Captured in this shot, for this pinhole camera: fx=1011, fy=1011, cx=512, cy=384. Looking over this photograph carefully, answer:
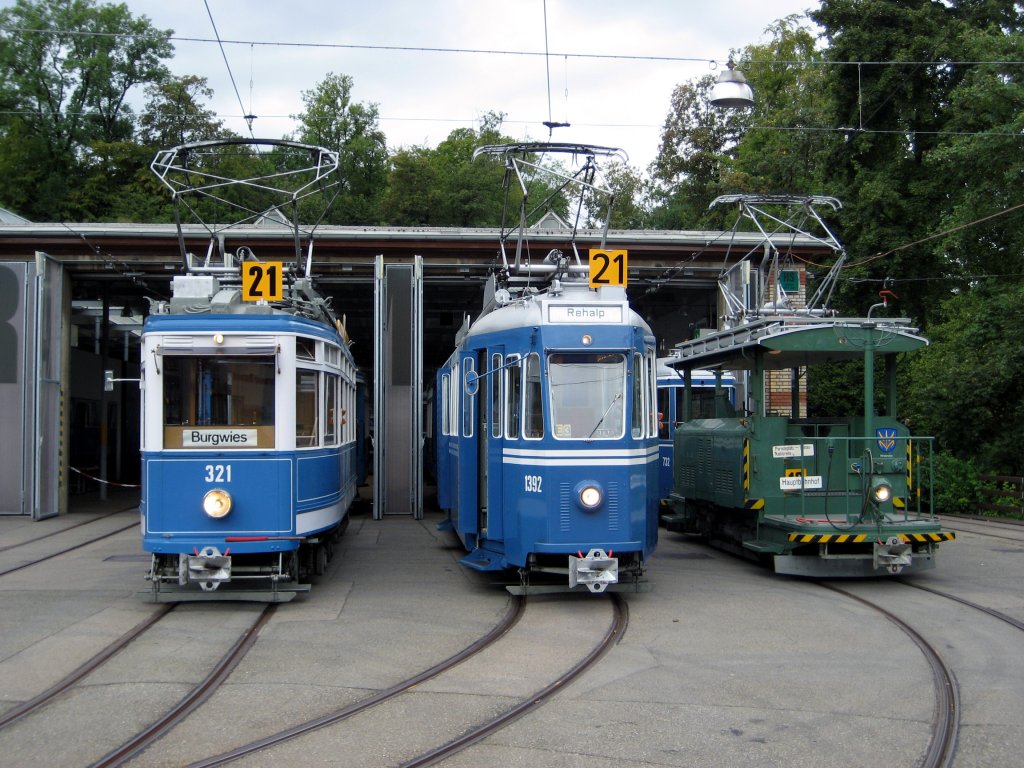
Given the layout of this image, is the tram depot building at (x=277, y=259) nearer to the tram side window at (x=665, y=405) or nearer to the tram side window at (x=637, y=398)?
the tram side window at (x=665, y=405)

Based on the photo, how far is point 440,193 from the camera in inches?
1969

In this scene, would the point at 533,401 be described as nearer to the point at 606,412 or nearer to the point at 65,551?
the point at 606,412

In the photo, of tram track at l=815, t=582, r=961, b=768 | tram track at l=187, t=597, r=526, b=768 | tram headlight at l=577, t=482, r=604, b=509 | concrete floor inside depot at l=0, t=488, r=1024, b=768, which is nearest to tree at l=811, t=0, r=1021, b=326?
concrete floor inside depot at l=0, t=488, r=1024, b=768

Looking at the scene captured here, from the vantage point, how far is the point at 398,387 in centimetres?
2059

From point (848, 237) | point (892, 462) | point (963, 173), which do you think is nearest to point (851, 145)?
point (848, 237)

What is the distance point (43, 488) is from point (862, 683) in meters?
17.0

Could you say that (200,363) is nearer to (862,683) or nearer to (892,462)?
(862,683)

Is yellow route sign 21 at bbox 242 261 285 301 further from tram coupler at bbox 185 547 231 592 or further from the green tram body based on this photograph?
the green tram body

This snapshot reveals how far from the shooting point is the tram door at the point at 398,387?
2014 cm

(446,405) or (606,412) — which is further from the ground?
(446,405)

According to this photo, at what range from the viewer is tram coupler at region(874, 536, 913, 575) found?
11445mm

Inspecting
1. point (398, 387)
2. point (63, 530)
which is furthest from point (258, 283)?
A: point (398, 387)

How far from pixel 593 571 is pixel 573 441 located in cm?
128

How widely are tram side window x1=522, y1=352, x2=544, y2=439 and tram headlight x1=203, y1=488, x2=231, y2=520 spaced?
2.99 meters
